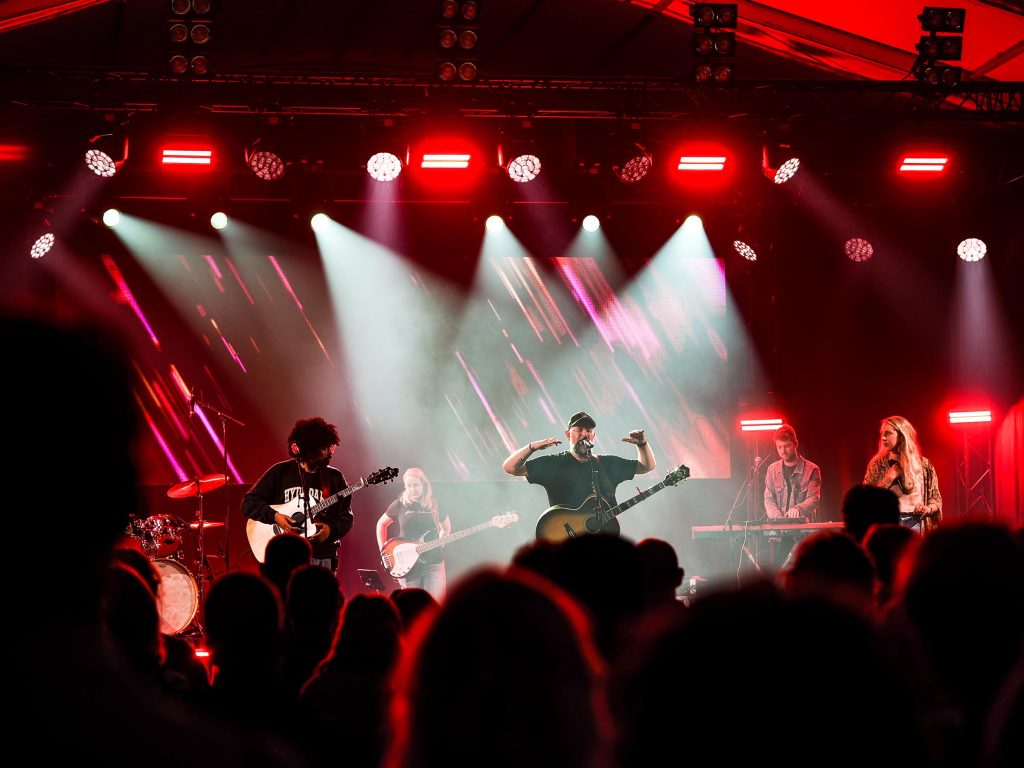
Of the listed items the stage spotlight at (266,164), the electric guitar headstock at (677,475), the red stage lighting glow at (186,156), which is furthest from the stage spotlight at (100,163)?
the electric guitar headstock at (677,475)

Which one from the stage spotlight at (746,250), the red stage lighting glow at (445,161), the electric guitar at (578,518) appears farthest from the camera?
the stage spotlight at (746,250)

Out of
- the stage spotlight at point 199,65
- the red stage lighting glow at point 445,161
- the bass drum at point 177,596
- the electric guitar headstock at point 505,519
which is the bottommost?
the bass drum at point 177,596

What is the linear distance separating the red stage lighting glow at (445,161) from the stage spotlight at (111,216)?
3555 mm

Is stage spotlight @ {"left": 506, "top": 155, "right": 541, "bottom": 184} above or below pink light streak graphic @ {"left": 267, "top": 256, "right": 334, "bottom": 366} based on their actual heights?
above

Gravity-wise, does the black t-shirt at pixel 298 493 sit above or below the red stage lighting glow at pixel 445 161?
below

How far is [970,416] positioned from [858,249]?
2141 millimetres

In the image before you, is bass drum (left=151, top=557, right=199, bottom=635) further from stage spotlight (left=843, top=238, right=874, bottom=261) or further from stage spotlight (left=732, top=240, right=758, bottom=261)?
stage spotlight (left=843, top=238, right=874, bottom=261)

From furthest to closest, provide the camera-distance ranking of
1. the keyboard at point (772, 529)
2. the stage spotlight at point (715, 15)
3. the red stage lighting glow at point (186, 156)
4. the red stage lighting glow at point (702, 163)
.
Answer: the red stage lighting glow at point (702, 163), the red stage lighting glow at point (186, 156), the stage spotlight at point (715, 15), the keyboard at point (772, 529)

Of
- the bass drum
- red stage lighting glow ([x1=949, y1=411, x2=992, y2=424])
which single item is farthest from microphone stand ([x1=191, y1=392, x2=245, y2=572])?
red stage lighting glow ([x1=949, y1=411, x2=992, y2=424])

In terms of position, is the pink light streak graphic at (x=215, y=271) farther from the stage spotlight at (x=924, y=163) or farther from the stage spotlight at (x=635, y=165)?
the stage spotlight at (x=924, y=163)

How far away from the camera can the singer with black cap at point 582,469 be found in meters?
8.39

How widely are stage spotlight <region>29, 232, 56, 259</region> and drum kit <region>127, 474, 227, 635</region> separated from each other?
302 cm

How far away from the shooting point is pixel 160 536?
9250mm

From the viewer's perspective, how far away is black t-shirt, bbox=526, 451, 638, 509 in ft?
27.5
